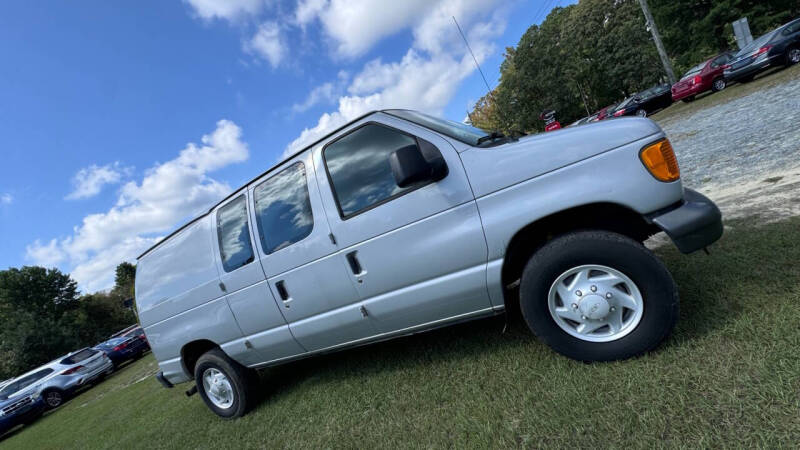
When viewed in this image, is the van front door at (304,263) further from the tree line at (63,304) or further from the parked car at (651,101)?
the tree line at (63,304)

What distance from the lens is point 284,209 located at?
2.90 metres

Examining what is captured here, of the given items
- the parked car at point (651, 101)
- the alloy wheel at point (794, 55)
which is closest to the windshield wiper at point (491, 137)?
the alloy wheel at point (794, 55)

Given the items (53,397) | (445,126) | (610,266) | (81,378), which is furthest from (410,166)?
(81,378)

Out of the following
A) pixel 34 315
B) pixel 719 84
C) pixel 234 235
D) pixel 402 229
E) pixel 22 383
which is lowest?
pixel 22 383

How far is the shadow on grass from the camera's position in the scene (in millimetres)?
2234

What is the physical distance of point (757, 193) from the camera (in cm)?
375

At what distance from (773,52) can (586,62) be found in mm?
29164

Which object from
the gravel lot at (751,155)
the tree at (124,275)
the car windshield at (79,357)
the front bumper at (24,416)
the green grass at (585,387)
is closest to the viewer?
the green grass at (585,387)

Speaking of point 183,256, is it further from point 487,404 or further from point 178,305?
point 487,404

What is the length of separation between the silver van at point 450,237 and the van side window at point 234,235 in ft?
0.05

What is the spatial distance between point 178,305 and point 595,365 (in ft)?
12.1

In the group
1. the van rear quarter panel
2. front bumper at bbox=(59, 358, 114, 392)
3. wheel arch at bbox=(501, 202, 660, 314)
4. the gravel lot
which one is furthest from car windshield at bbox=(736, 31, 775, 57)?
front bumper at bbox=(59, 358, 114, 392)

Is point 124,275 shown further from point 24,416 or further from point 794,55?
point 794,55

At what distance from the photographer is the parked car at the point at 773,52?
34.5 ft
